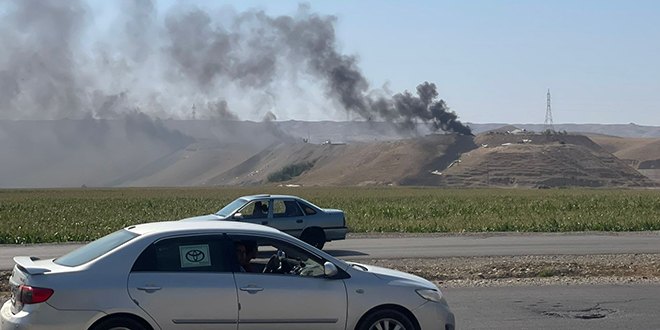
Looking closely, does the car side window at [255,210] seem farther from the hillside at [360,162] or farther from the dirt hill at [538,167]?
the hillside at [360,162]

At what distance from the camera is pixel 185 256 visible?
279 inches

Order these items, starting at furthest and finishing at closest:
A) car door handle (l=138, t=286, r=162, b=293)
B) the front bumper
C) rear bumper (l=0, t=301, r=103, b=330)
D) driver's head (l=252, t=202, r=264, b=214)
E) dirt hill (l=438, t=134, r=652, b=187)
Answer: dirt hill (l=438, t=134, r=652, b=187), driver's head (l=252, t=202, r=264, b=214), the front bumper, car door handle (l=138, t=286, r=162, b=293), rear bumper (l=0, t=301, r=103, b=330)

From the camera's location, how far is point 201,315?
693cm

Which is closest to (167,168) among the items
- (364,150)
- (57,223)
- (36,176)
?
(36,176)

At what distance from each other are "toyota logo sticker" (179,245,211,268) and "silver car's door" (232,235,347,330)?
0.30 metres

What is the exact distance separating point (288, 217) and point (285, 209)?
24 cm

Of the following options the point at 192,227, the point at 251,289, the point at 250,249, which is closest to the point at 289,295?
the point at 251,289

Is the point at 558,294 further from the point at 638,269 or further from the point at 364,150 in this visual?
the point at 364,150

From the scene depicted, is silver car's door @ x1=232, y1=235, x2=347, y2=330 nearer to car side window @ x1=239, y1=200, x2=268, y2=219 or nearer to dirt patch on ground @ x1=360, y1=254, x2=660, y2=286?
dirt patch on ground @ x1=360, y1=254, x2=660, y2=286

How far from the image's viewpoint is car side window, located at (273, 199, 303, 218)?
18.5m

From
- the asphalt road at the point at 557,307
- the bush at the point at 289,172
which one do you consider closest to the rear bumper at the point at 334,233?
the asphalt road at the point at 557,307

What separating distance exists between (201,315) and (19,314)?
153 centimetres

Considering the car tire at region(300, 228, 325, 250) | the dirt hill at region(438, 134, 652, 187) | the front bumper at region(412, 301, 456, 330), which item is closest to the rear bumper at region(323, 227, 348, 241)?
the car tire at region(300, 228, 325, 250)

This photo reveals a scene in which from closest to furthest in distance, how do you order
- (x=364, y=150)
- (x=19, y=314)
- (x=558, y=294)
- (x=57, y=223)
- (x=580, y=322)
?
(x=19, y=314), (x=580, y=322), (x=558, y=294), (x=57, y=223), (x=364, y=150)
